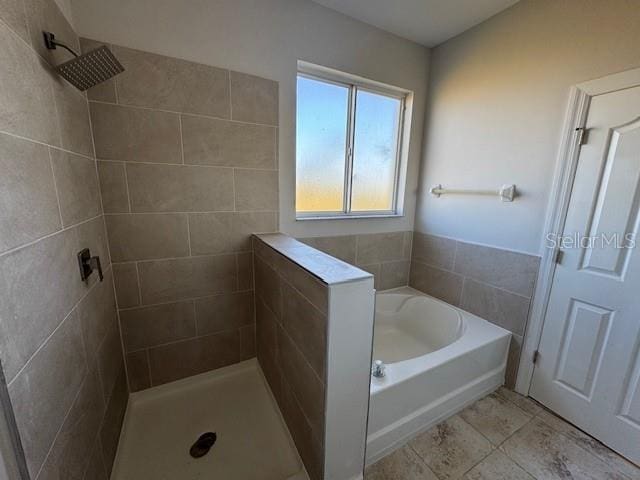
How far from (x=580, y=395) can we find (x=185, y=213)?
2.63 meters

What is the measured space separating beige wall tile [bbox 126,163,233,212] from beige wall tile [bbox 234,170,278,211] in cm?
6

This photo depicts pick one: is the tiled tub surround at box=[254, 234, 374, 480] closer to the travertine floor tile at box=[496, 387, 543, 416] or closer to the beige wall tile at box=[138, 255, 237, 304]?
the beige wall tile at box=[138, 255, 237, 304]

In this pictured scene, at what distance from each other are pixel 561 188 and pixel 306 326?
1690 millimetres

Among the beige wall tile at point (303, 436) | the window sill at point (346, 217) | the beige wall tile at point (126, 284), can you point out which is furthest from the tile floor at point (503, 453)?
the beige wall tile at point (126, 284)

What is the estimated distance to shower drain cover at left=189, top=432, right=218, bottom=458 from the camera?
130cm

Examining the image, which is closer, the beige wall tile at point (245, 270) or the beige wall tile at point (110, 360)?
the beige wall tile at point (110, 360)

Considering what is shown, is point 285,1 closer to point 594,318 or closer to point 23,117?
point 23,117

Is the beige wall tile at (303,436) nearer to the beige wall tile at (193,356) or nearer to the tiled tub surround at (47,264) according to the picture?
the beige wall tile at (193,356)

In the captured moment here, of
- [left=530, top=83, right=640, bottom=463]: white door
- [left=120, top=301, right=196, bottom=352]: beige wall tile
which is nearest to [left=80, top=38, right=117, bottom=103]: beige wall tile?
[left=120, top=301, right=196, bottom=352]: beige wall tile

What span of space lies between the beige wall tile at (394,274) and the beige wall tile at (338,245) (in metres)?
0.39

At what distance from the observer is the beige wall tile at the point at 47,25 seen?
818 mm

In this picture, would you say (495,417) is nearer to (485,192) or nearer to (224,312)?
(485,192)

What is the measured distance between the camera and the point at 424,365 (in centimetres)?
143
